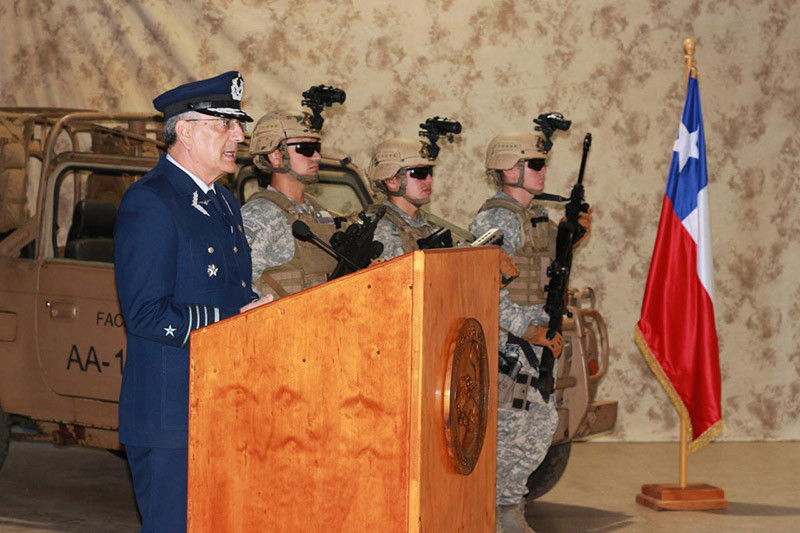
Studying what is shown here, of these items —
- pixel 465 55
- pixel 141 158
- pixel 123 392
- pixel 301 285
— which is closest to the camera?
pixel 123 392

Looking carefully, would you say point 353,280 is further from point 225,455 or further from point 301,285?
point 301,285

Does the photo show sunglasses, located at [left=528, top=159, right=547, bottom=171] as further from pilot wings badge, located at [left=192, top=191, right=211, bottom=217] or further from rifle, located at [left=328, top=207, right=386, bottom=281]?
pilot wings badge, located at [left=192, top=191, right=211, bottom=217]

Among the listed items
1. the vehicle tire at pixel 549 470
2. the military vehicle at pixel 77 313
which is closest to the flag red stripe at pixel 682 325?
the military vehicle at pixel 77 313

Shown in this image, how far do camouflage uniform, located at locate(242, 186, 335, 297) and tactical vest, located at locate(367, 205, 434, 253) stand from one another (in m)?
0.54

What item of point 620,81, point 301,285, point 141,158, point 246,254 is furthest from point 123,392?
point 620,81

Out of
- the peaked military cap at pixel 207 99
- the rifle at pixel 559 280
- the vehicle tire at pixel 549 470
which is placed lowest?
the vehicle tire at pixel 549 470

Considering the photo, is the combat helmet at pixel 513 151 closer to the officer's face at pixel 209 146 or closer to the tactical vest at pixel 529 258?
the tactical vest at pixel 529 258

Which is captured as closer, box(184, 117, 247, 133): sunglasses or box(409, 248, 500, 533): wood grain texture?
box(409, 248, 500, 533): wood grain texture

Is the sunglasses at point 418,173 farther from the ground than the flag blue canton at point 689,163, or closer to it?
closer to it

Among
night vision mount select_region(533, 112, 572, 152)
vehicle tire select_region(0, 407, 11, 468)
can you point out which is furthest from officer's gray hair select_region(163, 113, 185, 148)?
vehicle tire select_region(0, 407, 11, 468)

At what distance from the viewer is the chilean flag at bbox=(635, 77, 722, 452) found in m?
6.08

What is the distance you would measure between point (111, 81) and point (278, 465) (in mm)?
5838

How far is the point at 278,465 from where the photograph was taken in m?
2.36

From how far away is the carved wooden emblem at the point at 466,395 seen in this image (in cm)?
246
